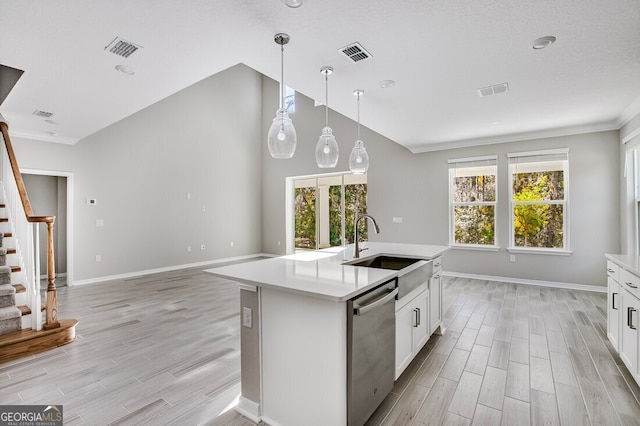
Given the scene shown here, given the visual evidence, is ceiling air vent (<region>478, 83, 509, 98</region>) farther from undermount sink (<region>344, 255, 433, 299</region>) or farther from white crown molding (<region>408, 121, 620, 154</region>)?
white crown molding (<region>408, 121, 620, 154</region>)

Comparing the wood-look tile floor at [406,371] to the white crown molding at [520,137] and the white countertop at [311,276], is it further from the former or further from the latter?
the white crown molding at [520,137]

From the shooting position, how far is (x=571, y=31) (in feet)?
7.34

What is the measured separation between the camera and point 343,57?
2654 mm

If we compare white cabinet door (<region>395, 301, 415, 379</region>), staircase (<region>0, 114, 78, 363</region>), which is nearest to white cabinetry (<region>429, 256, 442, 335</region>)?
white cabinet door (<region>395, 301, 415, 379</region>)

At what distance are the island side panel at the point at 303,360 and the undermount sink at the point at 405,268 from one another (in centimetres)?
71

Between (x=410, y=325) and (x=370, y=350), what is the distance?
2.55 feet

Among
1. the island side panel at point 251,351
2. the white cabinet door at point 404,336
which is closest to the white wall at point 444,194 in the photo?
the white cabinet door at point 404,336

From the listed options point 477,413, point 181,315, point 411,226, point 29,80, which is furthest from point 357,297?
point 411,226

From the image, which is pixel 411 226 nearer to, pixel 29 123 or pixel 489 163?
pixel 489 163

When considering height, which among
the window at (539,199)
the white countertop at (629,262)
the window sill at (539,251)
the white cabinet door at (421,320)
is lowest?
the white cabinet door at (421,320)

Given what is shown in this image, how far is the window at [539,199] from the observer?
5227mm

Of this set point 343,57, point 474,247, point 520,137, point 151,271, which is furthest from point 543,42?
point 151,271

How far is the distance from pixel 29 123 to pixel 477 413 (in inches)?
249

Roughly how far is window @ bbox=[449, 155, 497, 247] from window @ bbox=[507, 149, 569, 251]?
334 millimetres
